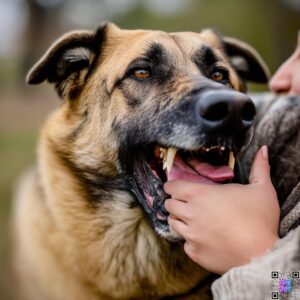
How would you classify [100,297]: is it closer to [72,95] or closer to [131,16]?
[72,95]

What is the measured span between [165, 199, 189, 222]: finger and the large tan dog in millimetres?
124

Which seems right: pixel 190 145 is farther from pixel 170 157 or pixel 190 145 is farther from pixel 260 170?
pixel 260 170

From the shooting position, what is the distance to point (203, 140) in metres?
1.92

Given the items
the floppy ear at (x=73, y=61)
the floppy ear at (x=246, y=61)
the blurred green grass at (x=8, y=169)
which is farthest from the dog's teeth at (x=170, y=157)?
the blurred green grass at (x=8, y=169)

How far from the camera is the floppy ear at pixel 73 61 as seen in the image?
97.9 inches

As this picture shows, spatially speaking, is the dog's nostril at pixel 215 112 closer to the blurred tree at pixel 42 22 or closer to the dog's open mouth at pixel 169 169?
the dog's open mouth at pixel 169 169

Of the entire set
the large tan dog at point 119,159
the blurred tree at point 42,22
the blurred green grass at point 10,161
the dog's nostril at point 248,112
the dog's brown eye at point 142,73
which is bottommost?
the blurred tree at point 42,22

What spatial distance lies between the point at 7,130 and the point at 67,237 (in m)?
8.32

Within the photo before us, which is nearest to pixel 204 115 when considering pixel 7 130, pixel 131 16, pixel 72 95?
pixel 72 95

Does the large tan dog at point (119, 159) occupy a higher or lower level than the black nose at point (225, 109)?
lower

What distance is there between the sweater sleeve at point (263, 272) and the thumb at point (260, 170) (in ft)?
1.02

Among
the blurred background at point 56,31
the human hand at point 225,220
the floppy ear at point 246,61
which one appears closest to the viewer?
the human hand at point 225,220

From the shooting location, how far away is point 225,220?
5.94 feet

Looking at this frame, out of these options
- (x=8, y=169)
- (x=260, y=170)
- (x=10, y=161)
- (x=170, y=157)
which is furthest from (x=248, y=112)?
(x=10, y=161)
